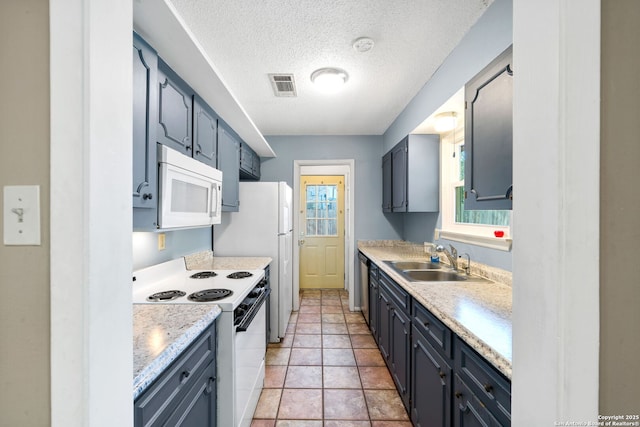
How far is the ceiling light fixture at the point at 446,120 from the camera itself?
2.18 meters

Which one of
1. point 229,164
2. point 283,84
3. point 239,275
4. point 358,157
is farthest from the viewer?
point 358,157

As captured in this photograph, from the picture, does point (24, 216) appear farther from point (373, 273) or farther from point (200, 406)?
point (373, 273)

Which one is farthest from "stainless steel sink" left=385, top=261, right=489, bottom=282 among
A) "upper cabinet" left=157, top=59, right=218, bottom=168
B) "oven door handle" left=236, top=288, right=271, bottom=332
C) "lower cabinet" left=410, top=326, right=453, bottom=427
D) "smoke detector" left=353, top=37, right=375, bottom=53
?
"upper cabinet" left=157, top=59, right=218, bottom=168

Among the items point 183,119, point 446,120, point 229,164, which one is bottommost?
point 229,164

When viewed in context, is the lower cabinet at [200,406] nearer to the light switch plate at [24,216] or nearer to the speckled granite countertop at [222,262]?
the light switch plate at [24,216]

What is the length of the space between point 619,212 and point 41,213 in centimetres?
109

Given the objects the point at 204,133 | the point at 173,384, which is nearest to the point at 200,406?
the point at 173,384

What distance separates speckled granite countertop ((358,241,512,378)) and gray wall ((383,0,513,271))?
21 cm

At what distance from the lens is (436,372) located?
130cm

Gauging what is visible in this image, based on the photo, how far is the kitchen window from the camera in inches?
77.6

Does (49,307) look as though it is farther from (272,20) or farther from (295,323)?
(295,323)

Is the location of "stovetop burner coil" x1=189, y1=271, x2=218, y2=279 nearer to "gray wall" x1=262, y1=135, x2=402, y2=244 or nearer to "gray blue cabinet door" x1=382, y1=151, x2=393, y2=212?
"gray wall" x1=262, y1=135, x2=402, y2=244

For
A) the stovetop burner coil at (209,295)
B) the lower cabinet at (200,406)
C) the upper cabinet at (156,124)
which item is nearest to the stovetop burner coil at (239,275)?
the stovetop burner coil at (209,295)

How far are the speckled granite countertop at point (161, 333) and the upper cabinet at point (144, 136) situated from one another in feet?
1.35
